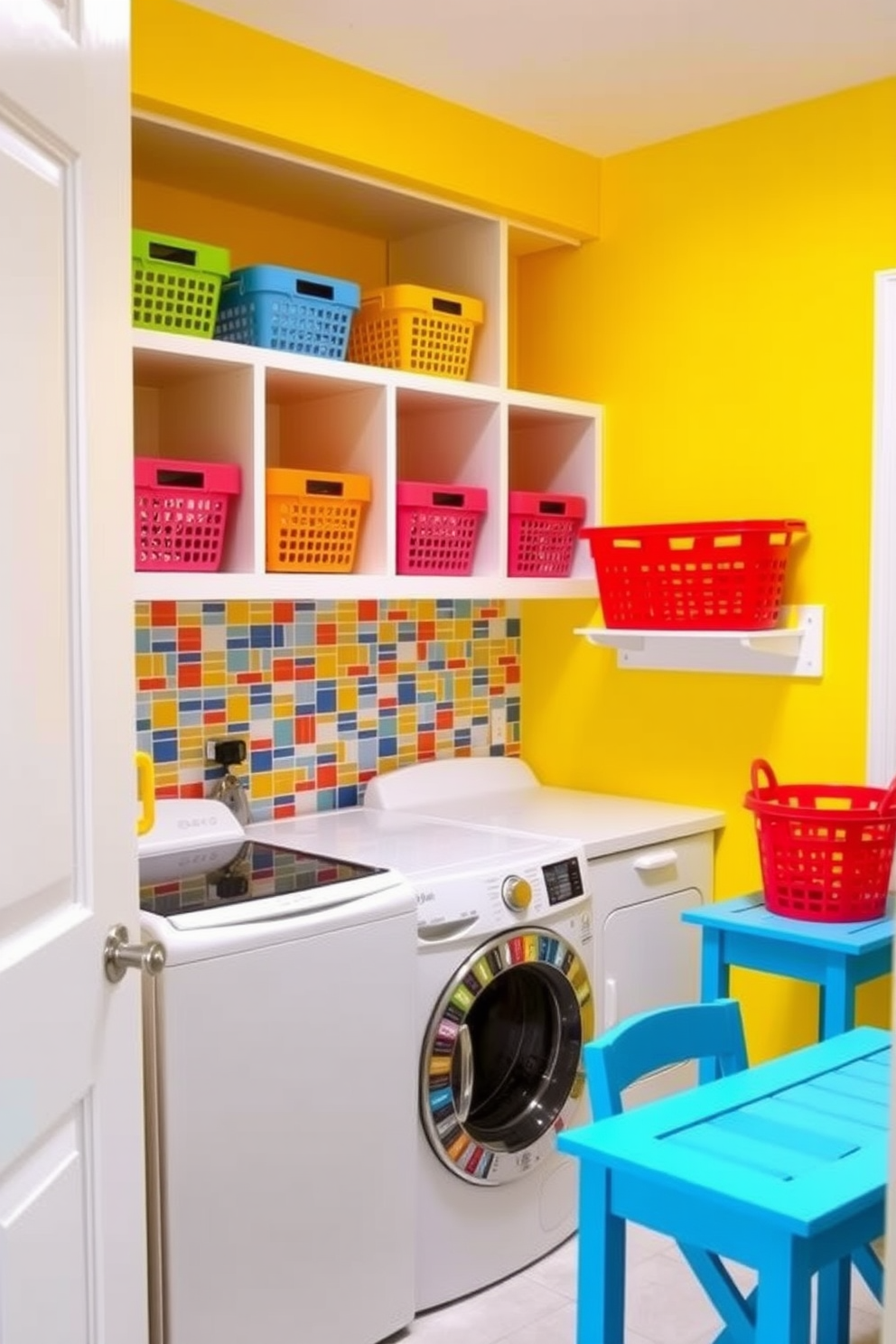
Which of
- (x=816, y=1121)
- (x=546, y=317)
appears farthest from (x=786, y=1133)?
(x=546, y=317)

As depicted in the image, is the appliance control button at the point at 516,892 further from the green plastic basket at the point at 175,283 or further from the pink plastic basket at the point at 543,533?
the green plastic basket at the point at 175,283

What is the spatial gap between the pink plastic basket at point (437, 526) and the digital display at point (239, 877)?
0.74 m

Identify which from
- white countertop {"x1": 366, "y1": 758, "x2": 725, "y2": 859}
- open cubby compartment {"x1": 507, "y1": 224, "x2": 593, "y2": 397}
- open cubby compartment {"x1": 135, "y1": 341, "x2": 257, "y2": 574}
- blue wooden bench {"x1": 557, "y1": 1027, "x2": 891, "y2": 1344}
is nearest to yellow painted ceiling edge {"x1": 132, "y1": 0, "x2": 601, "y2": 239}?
open cubby compartment {"x1": 507, "y1": 224, "x2": 593, "y2": 397}

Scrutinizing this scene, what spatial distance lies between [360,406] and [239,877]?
113 centimetres

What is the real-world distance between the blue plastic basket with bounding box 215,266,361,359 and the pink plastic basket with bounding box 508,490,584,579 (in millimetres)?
651

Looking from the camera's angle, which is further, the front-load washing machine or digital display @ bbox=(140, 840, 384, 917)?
the front-load washing machine

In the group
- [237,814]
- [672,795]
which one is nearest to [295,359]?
[237,814]

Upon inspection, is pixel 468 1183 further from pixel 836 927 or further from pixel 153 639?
pixel 153 639

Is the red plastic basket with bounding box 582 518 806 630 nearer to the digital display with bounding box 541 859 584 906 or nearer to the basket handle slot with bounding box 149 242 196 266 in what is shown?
the digital display with bounding box 541 859 584 906

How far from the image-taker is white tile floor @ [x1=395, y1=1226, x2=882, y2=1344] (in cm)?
266

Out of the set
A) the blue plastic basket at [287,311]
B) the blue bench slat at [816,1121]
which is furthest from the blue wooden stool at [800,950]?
the blue plastic basket at [287,311]

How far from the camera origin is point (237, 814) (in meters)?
3.15

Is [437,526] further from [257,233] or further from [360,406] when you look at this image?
[257,233]

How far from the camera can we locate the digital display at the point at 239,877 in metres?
2.43
